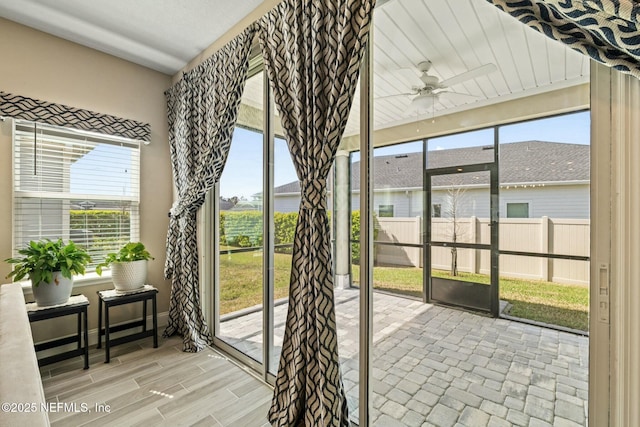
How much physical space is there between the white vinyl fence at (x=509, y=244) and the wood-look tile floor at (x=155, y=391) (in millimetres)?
1391

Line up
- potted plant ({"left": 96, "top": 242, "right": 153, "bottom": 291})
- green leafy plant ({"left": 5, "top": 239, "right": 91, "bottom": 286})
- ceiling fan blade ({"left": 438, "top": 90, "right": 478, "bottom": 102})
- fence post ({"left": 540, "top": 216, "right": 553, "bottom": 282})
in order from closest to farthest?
1. fence post ({"left": 540, "top": 216, "right": 553, "bottom": 282})
2. ceiling fan blade ({"left": 438, "top": 90, "right": 478, "bottom": 102})
3. green leafy plant ({"left": 5, "top": 239, "right": 91, "bottom": 286})
4. potted plant ({"left": 96, "top": 242, "right": 153, "bottom": 291})

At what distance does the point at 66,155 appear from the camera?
262cm

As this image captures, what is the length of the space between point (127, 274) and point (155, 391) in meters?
1.08

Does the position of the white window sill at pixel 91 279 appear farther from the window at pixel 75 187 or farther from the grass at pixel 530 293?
the grass at pixel 530 293

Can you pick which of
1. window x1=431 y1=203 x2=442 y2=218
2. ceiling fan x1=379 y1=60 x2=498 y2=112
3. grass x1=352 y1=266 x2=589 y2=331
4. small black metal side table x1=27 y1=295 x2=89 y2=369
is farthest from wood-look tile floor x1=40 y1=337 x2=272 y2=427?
ceiling fan x1=379 y1=60 x2=498 y2=112

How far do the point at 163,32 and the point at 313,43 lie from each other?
171 centimetres

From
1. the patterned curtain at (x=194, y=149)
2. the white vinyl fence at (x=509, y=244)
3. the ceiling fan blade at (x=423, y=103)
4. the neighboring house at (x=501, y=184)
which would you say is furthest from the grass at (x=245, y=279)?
the ceiling fan blade at (x=423, y=103)

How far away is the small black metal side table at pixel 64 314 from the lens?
7.09 feet

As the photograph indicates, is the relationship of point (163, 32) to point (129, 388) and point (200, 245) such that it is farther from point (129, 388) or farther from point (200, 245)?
point (129, 388)

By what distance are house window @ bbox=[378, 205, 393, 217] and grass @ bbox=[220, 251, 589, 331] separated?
336 mm

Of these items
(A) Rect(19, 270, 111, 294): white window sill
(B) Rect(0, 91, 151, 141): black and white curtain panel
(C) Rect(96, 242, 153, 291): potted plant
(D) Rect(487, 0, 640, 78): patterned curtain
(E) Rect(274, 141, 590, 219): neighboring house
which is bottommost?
(A) Rect(19, 270, 111, 294): white window sill

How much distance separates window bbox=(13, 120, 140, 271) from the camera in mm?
2416

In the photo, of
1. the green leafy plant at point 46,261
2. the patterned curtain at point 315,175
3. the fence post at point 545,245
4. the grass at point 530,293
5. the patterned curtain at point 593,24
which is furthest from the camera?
the green leafy plant at point 46,261

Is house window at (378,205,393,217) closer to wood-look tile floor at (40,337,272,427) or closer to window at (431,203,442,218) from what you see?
window at (431,203,442,218)
